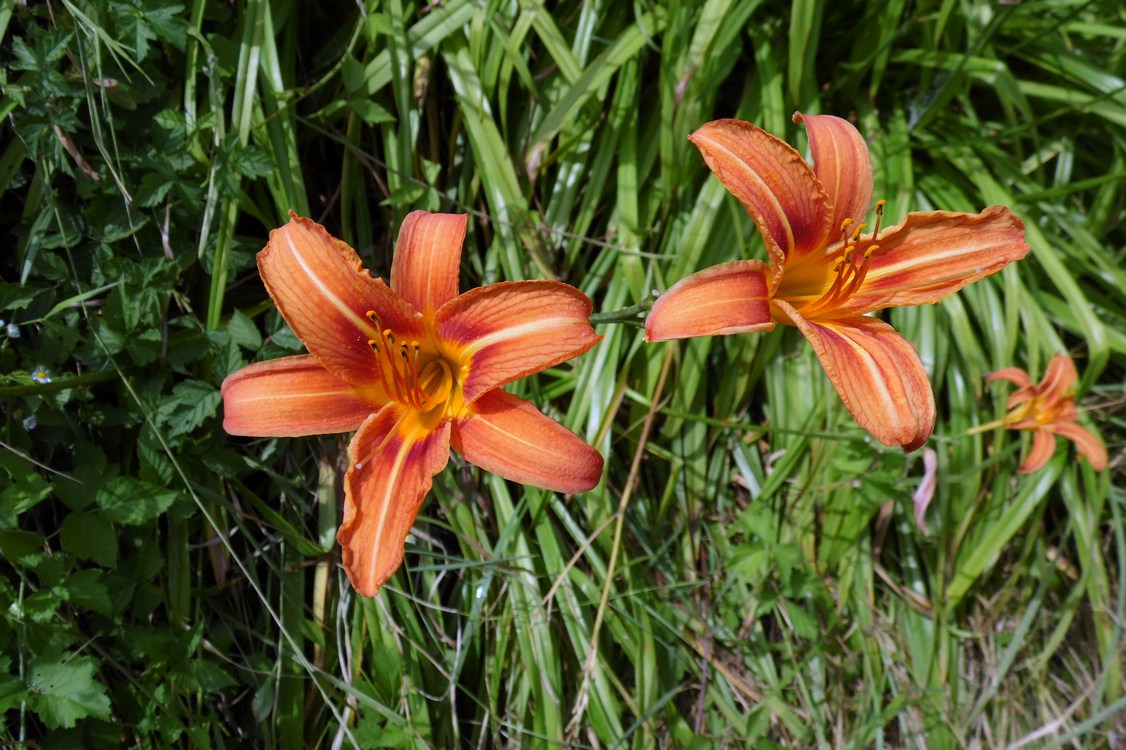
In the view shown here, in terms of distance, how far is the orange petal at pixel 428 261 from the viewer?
1110mm

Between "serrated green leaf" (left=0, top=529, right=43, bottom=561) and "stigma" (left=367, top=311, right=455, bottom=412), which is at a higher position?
"stigma" (left=367, top=311, right=455, bottom=412)

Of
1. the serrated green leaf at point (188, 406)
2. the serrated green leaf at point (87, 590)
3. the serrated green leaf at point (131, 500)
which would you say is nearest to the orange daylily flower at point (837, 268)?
the serrated green leaf at point (188, 406)

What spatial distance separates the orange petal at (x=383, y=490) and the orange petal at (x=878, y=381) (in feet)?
1.82

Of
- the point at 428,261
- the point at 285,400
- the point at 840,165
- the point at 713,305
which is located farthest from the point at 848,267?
the point at 285,400

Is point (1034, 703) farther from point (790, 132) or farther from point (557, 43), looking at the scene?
point (557, 43)

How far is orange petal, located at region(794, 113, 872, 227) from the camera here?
1131 millimetres

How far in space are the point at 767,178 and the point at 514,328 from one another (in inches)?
17.0

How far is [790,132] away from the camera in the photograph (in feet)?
6.66

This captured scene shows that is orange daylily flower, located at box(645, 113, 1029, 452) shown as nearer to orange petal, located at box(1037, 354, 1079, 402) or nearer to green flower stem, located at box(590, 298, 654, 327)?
green flower stem, located at box(590, 298, 654, 327)

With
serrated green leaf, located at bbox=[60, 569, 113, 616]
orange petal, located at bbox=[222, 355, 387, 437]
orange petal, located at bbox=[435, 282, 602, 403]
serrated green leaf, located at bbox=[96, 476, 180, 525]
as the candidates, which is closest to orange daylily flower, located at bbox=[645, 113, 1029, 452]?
orange petal, located at bbox=[435, 282, 602, 403]

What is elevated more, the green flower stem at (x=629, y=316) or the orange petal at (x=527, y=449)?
the green flower stem at (x=629, y=316)

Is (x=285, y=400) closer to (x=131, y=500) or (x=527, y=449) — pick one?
(x=527, y=449)

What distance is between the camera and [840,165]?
114cm

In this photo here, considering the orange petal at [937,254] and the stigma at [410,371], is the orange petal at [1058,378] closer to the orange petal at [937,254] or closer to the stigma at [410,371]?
the orange petal at [937,254]
